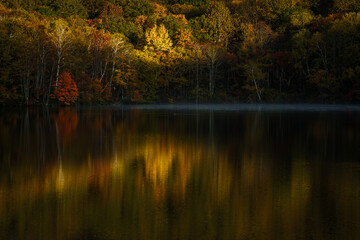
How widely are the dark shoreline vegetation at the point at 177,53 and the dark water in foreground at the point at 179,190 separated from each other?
3318 cm

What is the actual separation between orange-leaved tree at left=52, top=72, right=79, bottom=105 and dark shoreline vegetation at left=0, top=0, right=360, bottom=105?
0.10 meters

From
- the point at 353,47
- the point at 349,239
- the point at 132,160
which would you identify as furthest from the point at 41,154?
the point at 353,47

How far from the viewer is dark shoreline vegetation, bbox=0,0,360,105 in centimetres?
4753

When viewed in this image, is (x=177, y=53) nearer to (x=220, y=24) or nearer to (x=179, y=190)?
(x=220, y=24)

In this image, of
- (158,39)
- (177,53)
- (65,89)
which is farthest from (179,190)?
(177,53)

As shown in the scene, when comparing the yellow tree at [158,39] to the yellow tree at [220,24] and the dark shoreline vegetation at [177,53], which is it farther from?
the yellow tree at [220,24]

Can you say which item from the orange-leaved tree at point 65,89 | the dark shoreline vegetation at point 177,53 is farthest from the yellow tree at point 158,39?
the orange-leaved tree at point 65,89

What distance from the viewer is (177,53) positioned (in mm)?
58969

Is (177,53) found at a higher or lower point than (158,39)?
lower

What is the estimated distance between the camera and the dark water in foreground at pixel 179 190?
6406 millimetres

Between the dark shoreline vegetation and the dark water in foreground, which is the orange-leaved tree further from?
the dark water in foreground

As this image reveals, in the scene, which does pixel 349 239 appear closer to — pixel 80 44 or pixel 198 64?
pixel 80 44

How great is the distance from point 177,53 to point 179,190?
51178 mm

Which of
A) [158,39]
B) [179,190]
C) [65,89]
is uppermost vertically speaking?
[158,39]
